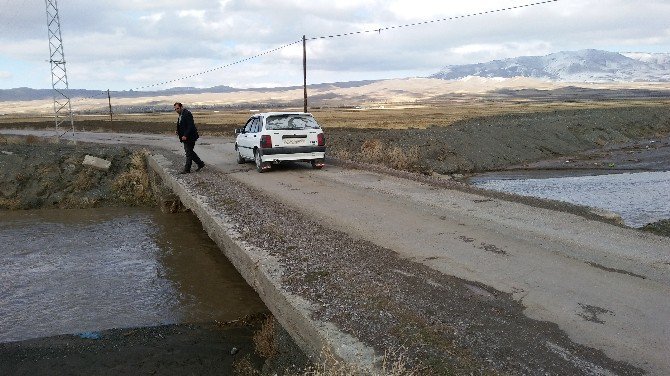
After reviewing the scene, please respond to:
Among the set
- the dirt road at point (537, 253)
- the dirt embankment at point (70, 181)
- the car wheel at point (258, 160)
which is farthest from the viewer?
the dirt embankment at point (70, 181)

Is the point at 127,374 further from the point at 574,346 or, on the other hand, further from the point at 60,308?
the point at 574,346

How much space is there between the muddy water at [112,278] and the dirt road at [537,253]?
2.13 m

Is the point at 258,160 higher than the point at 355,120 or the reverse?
higher

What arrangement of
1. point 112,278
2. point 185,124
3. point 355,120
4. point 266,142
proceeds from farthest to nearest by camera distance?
point 355,120
point 266,142
point 185,124
point 112,278

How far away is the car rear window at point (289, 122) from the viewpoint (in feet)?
51.3

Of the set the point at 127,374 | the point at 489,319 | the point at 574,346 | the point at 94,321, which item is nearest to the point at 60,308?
the point at 94,321

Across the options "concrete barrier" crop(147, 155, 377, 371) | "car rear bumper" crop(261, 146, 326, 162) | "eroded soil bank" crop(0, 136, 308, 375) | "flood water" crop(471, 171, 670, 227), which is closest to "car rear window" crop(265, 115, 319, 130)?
"car rear bumper" crop(261, 146, 326, 162)

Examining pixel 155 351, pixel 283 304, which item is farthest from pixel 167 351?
pixel 283 304

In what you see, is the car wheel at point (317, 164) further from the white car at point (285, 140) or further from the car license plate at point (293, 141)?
the car license plate at point (293, 141)

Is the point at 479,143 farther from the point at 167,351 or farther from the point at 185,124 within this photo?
the point at 167,351

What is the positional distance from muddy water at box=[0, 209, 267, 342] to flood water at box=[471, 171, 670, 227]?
969 cm

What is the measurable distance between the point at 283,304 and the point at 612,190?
55.4 ft

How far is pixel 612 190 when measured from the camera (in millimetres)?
19188

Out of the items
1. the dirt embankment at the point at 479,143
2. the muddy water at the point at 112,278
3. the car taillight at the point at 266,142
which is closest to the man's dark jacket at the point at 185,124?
the car taillight at the point at 266,142
